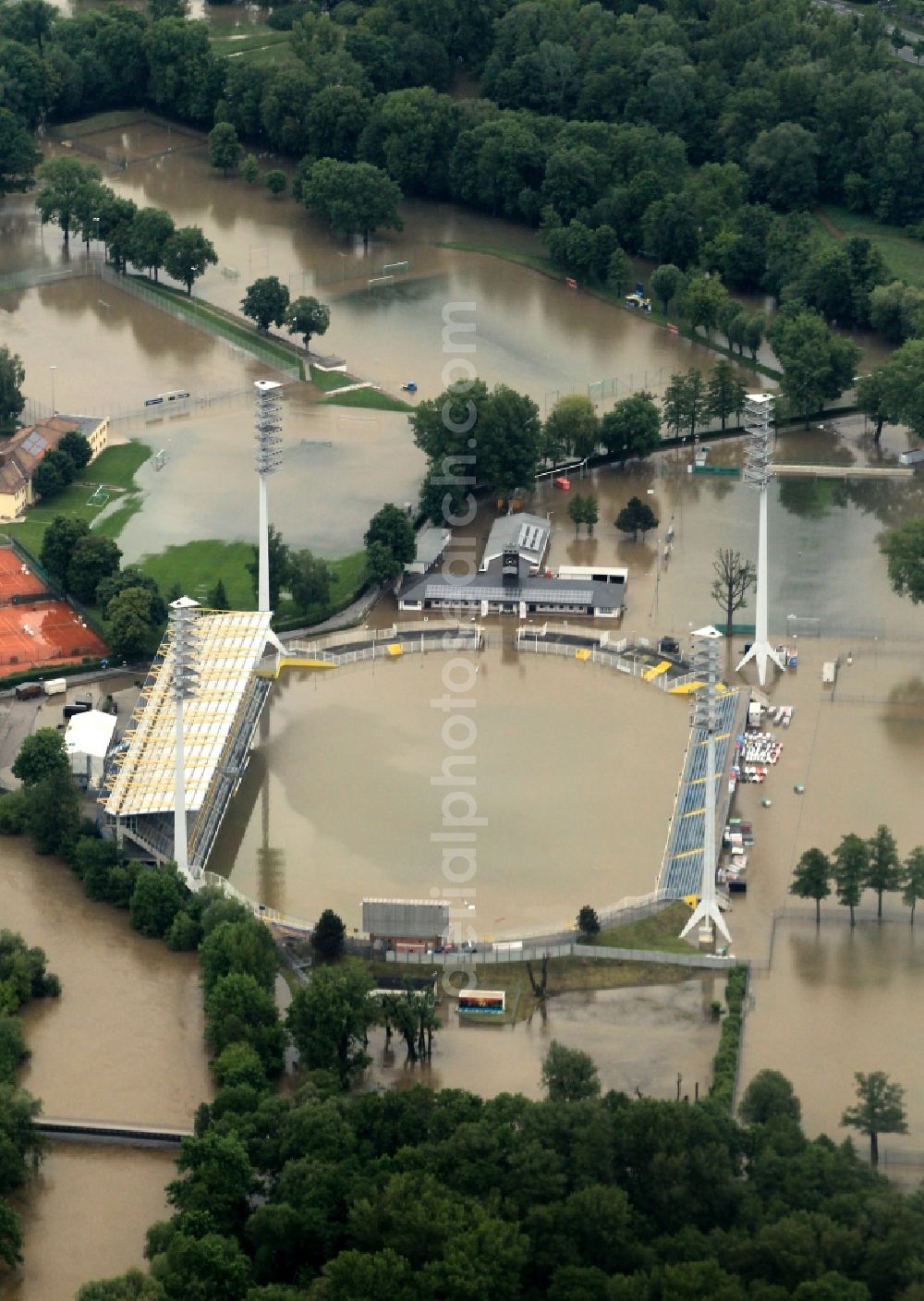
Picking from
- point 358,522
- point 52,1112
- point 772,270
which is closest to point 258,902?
point 52,1112

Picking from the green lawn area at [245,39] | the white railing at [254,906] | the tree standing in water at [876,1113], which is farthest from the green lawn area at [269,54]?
the tree standing in water at [876,1113]

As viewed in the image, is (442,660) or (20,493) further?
(20,493)

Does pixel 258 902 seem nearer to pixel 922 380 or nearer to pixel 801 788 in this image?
pixel 801 788

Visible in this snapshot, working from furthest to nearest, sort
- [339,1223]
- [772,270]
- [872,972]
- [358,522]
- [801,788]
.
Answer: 1. [772,270]
2. [358,522]
3. [801,788]
4. [872,972]
5. [339,1223]

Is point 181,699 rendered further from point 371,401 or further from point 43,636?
point 371,401

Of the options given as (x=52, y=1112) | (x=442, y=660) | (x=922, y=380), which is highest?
(x=922, y=380)
